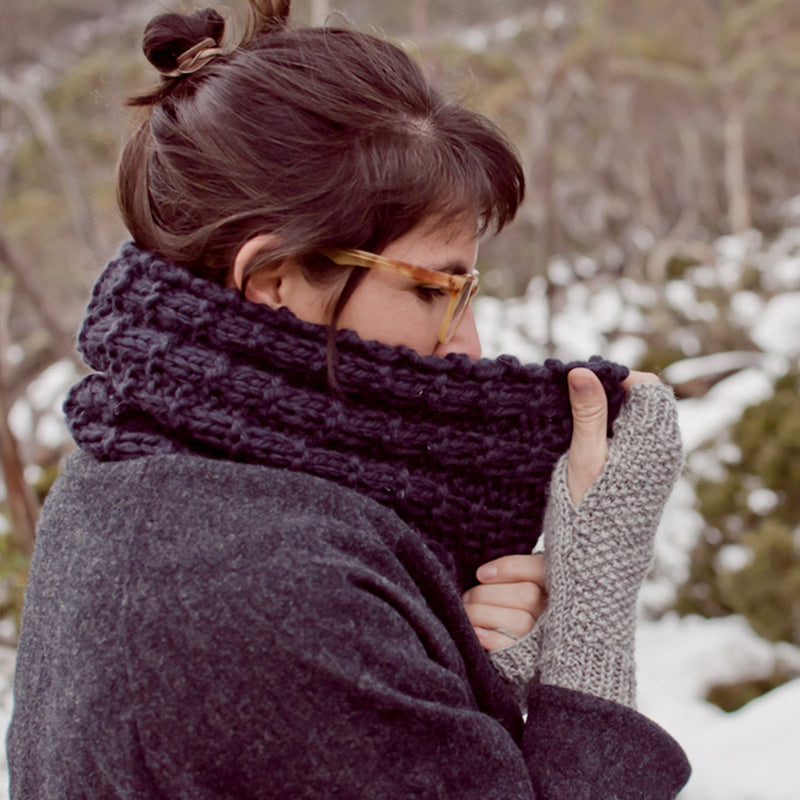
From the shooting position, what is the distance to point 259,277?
1220 millimetres

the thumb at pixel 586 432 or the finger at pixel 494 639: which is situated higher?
the thumb at pixel 586 432

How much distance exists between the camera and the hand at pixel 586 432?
4.29ft

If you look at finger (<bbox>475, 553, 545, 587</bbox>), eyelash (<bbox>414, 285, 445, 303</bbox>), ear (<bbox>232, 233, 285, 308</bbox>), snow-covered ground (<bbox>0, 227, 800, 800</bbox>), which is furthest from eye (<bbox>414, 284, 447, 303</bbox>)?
snow-covered ground (<bbox>0, 227, 800, 800</bbox>)

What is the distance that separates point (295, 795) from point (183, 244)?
2.50 feet

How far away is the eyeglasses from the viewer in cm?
121

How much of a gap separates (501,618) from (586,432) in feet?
1.08

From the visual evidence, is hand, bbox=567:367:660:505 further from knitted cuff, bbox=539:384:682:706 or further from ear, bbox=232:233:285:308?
ear, bbox=232:233:285:308

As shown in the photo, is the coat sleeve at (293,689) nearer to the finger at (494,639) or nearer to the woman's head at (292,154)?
the finger at (494,639)

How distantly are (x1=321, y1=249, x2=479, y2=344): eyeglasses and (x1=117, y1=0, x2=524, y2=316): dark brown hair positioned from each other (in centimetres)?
2

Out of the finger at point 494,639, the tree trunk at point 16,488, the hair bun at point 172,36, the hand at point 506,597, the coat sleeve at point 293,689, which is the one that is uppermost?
the hair bun at point 172,36

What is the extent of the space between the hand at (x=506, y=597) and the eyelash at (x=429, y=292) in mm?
438

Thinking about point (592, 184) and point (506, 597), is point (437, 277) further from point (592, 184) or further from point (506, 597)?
point (592, 184)

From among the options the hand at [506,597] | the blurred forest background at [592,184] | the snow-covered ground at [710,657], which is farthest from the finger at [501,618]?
the snow-covered ground at [710,657]

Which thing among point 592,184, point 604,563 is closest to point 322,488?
point 604,563
